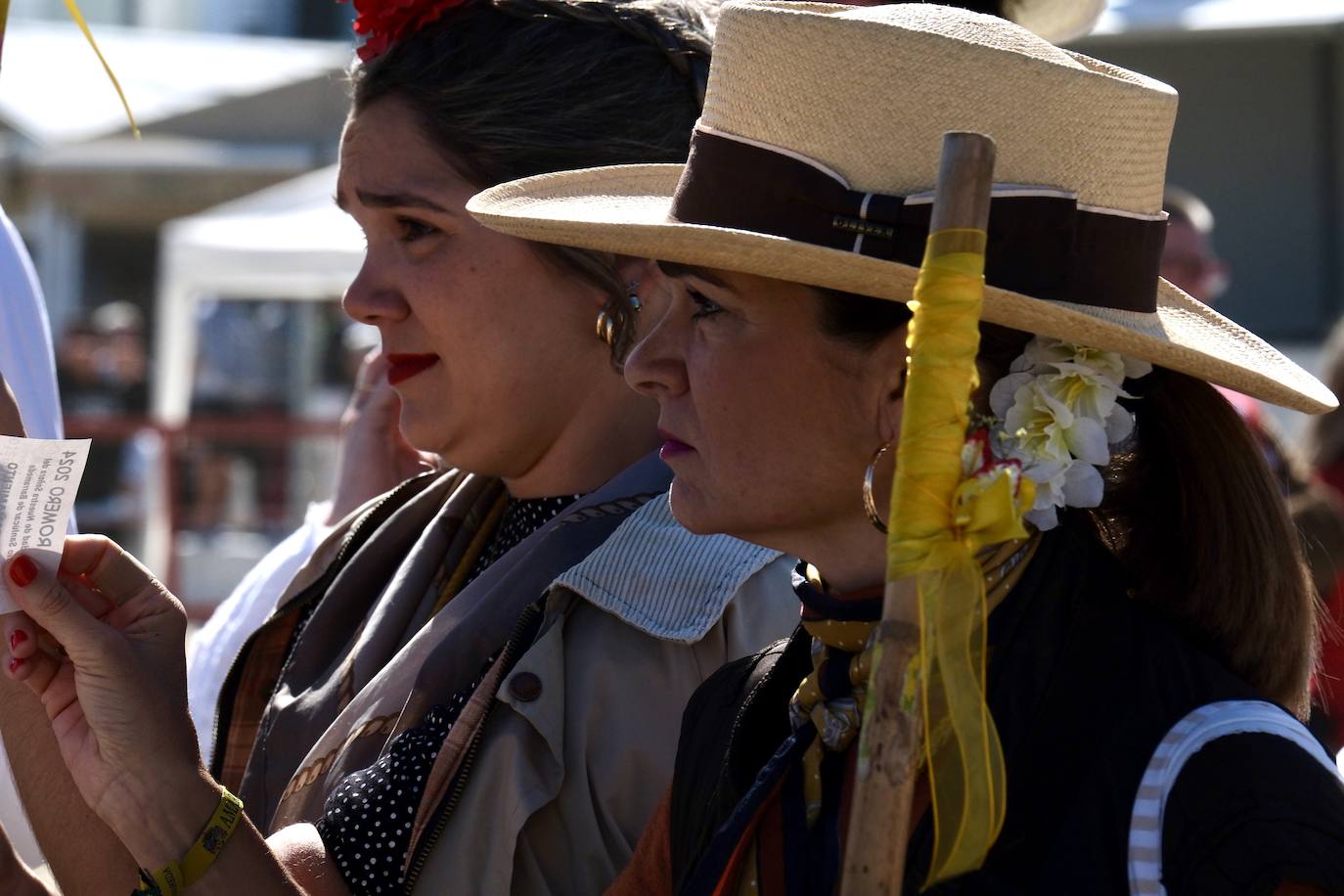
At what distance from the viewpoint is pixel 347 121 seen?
2.51 m

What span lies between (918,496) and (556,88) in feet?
3.89

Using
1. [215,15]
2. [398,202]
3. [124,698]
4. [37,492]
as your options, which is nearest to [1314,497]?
[398,202]

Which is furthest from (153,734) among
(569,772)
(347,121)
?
(347,121)

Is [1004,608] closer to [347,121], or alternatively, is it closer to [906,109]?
[906,109]

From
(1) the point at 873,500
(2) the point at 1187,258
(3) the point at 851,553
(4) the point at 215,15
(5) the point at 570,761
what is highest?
(1) the point at 873,500

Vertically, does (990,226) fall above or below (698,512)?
above

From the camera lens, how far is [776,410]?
1768 mm

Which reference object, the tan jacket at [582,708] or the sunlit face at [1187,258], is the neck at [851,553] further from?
the sunlit face at [1187,258]

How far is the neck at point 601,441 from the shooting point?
7.91ft

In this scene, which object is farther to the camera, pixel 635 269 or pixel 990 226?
pixel 635 269

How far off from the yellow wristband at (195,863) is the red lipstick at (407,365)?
0.71m

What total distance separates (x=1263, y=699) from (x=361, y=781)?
1.08 metres

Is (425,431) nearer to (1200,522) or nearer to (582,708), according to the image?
(582,708)

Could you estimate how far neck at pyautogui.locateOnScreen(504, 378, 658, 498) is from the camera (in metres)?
2.41
